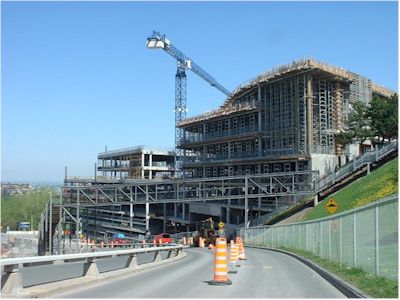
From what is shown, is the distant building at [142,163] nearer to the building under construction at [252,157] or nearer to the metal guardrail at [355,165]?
the building under construction at [252,157]

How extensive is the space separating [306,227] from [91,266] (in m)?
16.9

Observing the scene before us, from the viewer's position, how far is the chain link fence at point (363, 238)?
13.1 m

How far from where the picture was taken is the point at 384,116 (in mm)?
64688

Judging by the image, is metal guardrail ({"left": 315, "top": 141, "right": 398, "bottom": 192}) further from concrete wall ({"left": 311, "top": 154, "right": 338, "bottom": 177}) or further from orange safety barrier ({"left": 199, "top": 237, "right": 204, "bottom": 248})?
orange safety barrier ({"left": 199, "top": 237, "right": 204, "bottom": 248})

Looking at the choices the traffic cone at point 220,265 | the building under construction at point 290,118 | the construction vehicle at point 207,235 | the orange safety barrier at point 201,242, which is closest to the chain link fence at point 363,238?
the traffic cone at point 220,265

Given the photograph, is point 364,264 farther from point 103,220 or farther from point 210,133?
point 103,220

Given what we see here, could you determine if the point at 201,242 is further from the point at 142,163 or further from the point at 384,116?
the point at 142,163

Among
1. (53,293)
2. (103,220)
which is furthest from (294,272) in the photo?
(103,220)

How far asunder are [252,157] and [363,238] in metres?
65.0

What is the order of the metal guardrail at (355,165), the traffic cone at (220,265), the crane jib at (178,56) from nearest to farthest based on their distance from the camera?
1. the traffic cone at (220,265)
2. the metal guardrail at (355,165)
3. the crane jib at (178,56)

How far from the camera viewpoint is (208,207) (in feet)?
270

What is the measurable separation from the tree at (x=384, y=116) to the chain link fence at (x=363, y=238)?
39.0 metres

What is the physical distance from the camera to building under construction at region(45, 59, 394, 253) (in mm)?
70250

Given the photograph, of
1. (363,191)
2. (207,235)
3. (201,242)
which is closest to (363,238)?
(363,191)
